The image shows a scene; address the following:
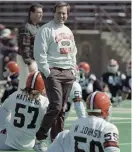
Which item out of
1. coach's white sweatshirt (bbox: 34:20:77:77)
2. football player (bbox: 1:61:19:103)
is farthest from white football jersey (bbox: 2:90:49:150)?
football player (bbox: 1:61:19:103)

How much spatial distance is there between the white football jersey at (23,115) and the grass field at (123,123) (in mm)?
1053

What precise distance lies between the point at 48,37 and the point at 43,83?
52cm

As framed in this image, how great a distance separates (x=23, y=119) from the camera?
7.52 m

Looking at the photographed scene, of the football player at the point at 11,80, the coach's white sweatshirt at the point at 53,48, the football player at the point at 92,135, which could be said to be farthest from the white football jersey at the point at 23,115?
the football player at the point at 11,80

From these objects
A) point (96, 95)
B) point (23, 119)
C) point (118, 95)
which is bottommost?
point (118, 95)

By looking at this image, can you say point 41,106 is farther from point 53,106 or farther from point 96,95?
point 96,95

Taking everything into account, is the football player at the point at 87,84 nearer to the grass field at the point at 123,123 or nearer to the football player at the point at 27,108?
the grass field at the point at 123,123

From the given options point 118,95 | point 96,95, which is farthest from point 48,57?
point 118,95

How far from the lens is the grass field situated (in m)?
8.16

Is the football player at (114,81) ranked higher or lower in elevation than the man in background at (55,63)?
lower

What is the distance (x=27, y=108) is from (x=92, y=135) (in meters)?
2.52

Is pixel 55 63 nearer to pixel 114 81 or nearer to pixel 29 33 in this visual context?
pixel 29 33

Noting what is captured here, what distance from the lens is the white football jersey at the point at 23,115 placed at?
746cm

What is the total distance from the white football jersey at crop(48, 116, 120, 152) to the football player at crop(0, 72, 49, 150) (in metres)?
2.24
